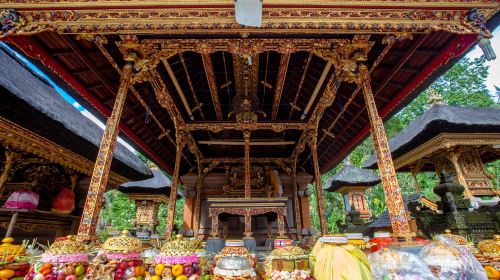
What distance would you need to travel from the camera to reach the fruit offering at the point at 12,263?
2521mm

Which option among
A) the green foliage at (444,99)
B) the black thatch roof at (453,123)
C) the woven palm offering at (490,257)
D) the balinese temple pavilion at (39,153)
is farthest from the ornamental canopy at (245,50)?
the green foliage at (444,99)

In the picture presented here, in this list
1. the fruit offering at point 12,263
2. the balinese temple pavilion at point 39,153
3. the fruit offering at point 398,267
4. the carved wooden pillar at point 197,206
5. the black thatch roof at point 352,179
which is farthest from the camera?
the black thatch roof at point 352,179

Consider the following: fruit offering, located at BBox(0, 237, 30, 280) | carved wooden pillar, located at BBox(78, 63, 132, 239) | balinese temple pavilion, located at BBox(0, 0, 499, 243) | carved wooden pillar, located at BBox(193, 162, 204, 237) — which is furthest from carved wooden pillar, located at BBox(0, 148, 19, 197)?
carved wooden pillar, located at BBox(193, 162, 204, 237)

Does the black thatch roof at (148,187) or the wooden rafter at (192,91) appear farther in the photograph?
the black thatch roof at (148,187)

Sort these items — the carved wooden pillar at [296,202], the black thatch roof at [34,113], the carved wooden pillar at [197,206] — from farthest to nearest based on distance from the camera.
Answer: the carved wooden pillar at [197,206]
the carved wooden pillar at [296,202]
the black thatch roof at [34,113]

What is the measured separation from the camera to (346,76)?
5.10 metres

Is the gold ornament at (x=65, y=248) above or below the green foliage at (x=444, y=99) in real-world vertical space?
below

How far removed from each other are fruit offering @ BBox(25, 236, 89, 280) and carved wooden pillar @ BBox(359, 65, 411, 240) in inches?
171

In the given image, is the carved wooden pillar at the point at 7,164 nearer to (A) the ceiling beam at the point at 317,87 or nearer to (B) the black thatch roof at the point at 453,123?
(A) the ceiling beam at the point at 317,87

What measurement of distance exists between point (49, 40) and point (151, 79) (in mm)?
1886

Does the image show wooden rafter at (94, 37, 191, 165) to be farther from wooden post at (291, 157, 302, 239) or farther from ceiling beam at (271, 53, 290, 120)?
wooden post at (291, 157, 302, 239)

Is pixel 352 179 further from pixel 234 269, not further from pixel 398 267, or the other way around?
pixel 234 269

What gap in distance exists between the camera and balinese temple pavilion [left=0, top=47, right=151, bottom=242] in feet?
16.2

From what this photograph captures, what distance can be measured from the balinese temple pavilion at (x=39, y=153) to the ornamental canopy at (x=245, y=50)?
33.5 inches
